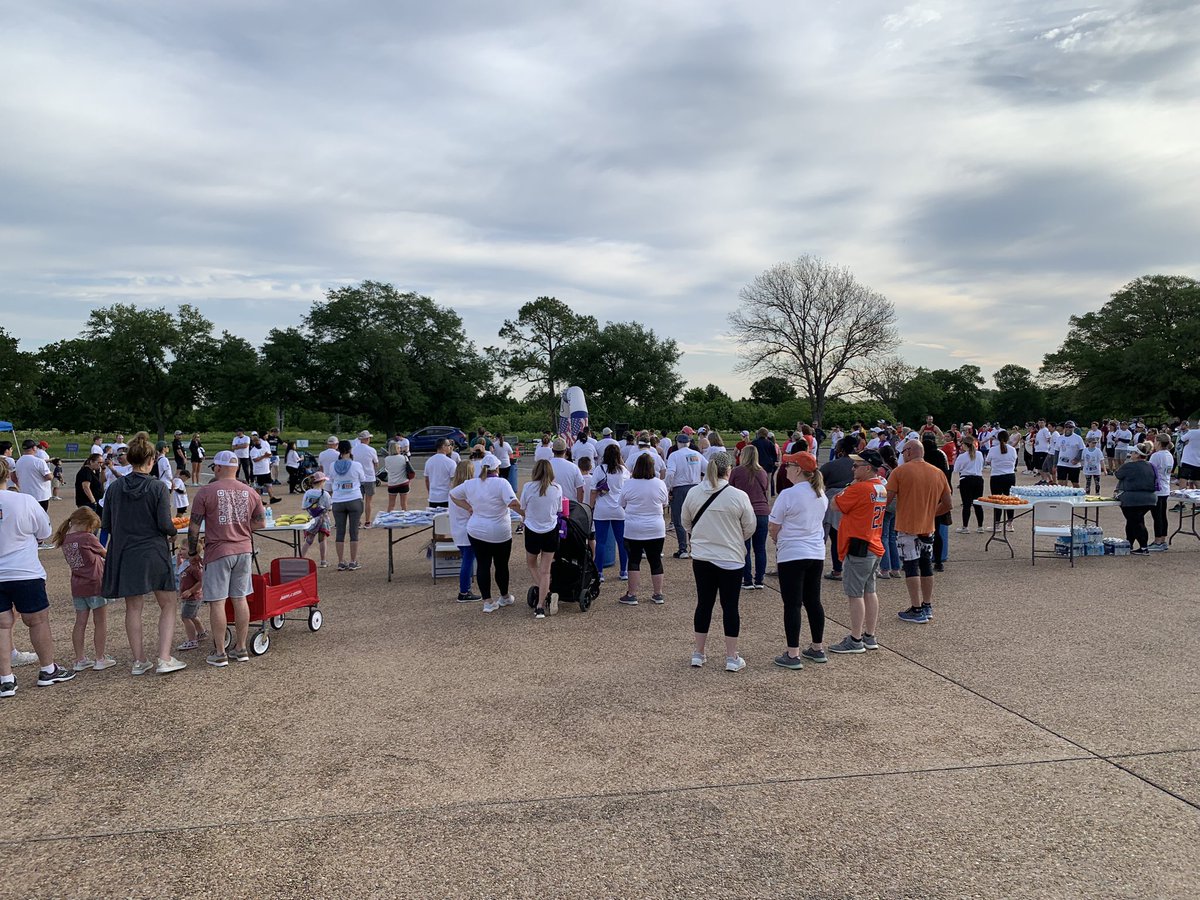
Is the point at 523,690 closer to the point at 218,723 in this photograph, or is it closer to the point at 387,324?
the point at 218,723

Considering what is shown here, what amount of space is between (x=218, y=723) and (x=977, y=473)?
1147 centimetres

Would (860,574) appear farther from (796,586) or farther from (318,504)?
(318,504)

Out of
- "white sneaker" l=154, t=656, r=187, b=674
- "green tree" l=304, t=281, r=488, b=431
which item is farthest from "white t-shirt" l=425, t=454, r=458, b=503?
"green tree" l=304, t=281, r=488, b=431

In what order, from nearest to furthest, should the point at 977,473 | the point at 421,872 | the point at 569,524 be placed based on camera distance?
the point at 421,872, the point at 569,524, the point at 977,473

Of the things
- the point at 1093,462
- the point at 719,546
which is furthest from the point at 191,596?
the point at 1093,462

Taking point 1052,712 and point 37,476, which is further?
point 37,476

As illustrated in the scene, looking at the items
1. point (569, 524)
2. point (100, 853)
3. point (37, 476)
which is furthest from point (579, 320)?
point (100, 853)

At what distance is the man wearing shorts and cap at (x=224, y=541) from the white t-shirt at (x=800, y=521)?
4.14m

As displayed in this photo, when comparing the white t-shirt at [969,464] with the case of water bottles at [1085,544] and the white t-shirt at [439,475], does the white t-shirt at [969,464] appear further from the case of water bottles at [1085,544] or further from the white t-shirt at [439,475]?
the white t-shirt at [439,475]

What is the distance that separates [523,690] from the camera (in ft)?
18.7

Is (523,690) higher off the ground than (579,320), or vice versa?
(579,320)

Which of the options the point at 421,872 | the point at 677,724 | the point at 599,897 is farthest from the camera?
the point at 677,724

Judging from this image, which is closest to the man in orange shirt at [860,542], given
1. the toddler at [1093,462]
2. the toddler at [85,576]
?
the toddler at [85,576]

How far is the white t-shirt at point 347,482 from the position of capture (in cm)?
1037
